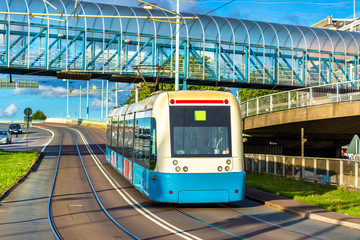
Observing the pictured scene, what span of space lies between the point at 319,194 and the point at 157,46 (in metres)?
24.8

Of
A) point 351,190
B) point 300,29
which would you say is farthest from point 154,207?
point 300,29

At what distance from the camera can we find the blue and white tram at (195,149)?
44.4ft

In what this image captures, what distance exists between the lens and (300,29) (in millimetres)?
46312

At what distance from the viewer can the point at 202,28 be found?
4141 cm

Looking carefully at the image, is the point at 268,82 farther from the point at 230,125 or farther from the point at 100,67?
the point at 230,125

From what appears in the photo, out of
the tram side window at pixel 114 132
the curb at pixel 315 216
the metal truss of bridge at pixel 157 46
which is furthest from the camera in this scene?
the metal truss of bridge at pixel 157 46

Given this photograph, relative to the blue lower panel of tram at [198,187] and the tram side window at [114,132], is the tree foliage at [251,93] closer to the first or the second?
the tram side window at [114,132]

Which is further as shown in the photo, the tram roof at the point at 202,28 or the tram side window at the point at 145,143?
the tram roof at the point at 202,28

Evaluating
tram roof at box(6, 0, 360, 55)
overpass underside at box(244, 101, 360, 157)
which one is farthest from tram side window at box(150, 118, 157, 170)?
tram roof at box(6, 0, 360, 55)

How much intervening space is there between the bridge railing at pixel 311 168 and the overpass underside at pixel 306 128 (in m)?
2.42

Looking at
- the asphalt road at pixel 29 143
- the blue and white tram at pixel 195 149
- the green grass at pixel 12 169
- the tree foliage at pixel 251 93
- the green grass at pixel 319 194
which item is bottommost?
the green grass at pixel 319 194

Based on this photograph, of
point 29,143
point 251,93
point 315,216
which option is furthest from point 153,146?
point 251,93

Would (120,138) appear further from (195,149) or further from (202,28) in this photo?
(202,28)

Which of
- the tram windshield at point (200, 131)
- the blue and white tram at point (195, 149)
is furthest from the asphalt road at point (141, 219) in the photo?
the tram windshield at point (200, 131)
